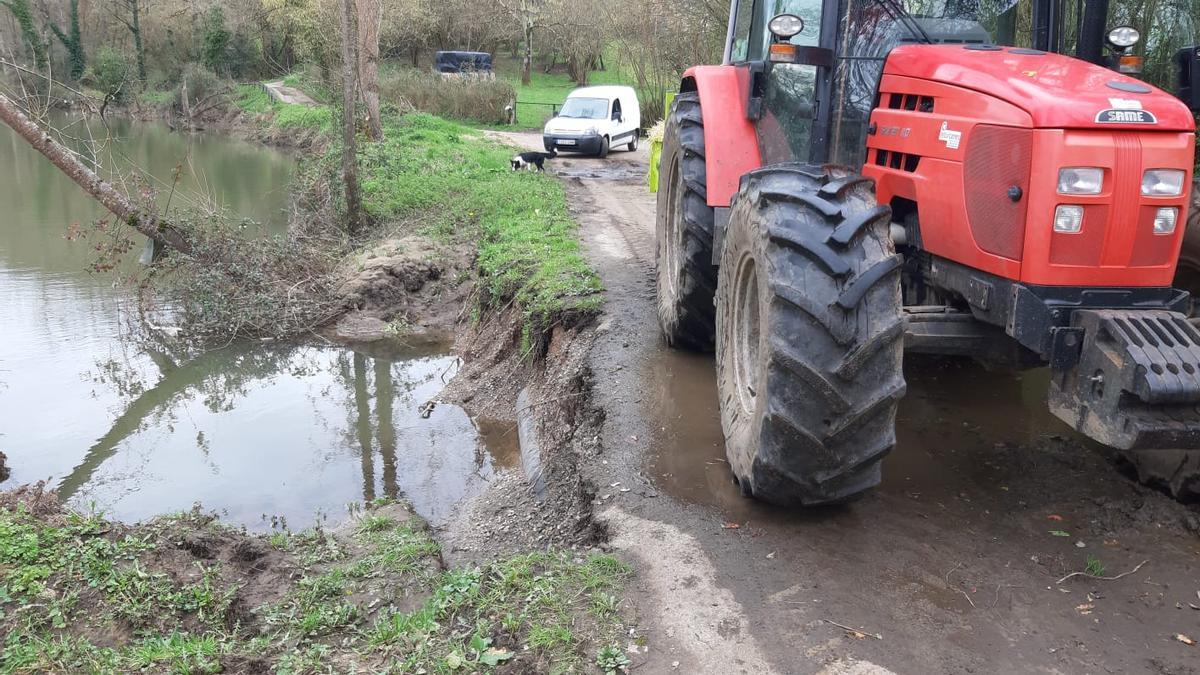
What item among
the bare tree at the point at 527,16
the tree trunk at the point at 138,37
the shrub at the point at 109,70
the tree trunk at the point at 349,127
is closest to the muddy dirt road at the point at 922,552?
the tree trunk at the point at 349,127

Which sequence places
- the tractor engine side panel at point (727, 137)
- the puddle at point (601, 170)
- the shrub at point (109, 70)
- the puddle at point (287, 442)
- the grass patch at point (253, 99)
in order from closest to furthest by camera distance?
1. the tractor engine side panel at point (727, 137)
2. the puddle at point (287, 442)
3. the puddle at point (601, 170)
4. the grass patch at point (253, 99)
5. the shrub at point (109, 70)

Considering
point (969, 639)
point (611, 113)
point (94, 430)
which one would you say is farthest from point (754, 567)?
point (611, 113)

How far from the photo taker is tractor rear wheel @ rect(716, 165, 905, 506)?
3498 mm

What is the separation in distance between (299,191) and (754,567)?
37.6 ft

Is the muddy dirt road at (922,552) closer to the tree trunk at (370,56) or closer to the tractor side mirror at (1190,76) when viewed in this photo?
the tractor side mirror at (1190,76)

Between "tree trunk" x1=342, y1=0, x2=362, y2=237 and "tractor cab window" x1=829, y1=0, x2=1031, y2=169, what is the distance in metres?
8.53

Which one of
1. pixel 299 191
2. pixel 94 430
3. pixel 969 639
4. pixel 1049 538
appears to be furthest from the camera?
pixel 299 191

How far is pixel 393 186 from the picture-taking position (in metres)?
14.0

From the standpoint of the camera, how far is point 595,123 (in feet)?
67.6

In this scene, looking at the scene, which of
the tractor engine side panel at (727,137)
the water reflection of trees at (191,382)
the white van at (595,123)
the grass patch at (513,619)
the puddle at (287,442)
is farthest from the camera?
the white van at (595,123)

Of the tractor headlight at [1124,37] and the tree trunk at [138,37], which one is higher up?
the tree trunk at [138,37]

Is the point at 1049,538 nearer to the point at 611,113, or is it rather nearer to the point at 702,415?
the point at 702,415

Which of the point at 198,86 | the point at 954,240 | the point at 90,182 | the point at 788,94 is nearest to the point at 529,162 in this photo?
the point at 90,182

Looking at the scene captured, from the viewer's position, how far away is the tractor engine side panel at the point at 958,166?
360 cm
